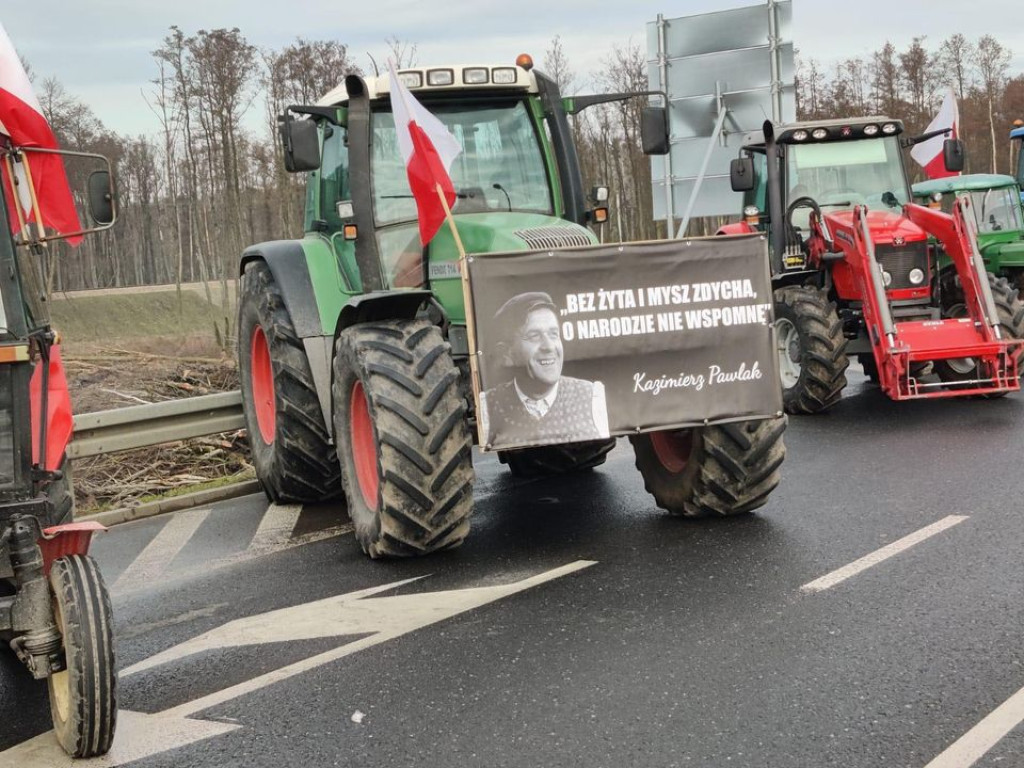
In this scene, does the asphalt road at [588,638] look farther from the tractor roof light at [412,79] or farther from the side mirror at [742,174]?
the side mirror at [742,174]

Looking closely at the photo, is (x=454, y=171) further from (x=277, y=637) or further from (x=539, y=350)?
(x=277, y=637)

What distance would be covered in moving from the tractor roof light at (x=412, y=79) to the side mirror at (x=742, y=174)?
5.83 meters

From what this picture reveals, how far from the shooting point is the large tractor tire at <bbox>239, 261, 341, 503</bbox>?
8.18 meters

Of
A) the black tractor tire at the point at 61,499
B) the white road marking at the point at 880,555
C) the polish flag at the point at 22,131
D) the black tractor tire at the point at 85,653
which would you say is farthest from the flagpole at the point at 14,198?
the white road marking at the point at 880,555

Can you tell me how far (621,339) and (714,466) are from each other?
110cm

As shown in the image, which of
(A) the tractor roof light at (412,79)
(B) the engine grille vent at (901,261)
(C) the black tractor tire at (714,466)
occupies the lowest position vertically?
(C) the black tractor tire at (714,466)

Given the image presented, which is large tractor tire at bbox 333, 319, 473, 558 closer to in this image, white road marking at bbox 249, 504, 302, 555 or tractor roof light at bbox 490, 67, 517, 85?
white road marking at bbox 249, 504, 302, 555

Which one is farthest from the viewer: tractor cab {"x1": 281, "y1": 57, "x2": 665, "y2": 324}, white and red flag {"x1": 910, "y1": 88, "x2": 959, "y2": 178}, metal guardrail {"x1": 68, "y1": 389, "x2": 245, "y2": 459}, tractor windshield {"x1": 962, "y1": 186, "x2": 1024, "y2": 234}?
tractor windshield {"x1": 962, "y1": 186, "x2": 1024, "y2": 234}

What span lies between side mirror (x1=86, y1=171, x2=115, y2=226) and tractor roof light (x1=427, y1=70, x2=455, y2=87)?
2900mm

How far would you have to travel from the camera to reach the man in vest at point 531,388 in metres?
6.24

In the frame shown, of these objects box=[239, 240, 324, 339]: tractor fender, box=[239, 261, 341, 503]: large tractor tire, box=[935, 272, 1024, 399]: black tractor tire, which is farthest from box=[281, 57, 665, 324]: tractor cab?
box=[935, 272, 1024, 399]: black tractor tire

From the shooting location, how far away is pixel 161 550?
7754 mm

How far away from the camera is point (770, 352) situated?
6.74 metres

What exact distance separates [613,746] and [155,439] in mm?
→ 5665
